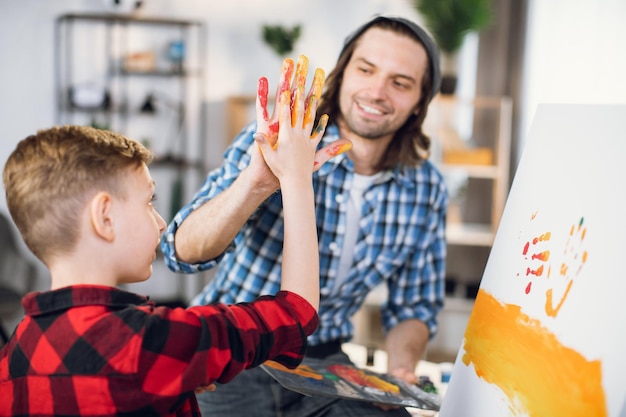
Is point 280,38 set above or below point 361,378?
above

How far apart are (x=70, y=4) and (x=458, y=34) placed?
8.08 feet

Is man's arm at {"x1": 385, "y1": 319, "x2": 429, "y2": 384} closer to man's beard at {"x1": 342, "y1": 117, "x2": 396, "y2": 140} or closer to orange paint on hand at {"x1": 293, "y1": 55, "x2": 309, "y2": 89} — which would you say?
man's beard at {"x1": 342, "y1": 117, "x2": 396, "y2": 140}

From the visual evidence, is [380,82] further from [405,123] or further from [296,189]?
[296,189]

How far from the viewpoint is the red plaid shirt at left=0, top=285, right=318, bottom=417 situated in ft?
2.68

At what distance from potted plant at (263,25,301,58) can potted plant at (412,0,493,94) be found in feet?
2.73

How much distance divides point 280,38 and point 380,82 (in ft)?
8.37

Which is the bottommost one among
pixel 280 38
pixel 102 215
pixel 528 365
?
pixel 528 365

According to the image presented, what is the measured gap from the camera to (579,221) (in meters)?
0.96

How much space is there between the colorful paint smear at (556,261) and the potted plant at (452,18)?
8.92ft

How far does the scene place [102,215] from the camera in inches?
34.0

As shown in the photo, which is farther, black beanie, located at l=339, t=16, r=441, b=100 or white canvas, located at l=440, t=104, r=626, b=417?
Answer: black beanie, located at l=339, t=16, r=441, b=100

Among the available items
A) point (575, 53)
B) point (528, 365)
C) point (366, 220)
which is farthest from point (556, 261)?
point (575, 53)

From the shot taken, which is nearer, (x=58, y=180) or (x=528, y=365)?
(x=58, y=180)

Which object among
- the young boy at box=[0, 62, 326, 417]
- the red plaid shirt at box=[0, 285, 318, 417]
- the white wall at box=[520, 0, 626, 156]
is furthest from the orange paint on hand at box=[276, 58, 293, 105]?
the white wall at box=[520, 0, 626, 156]
